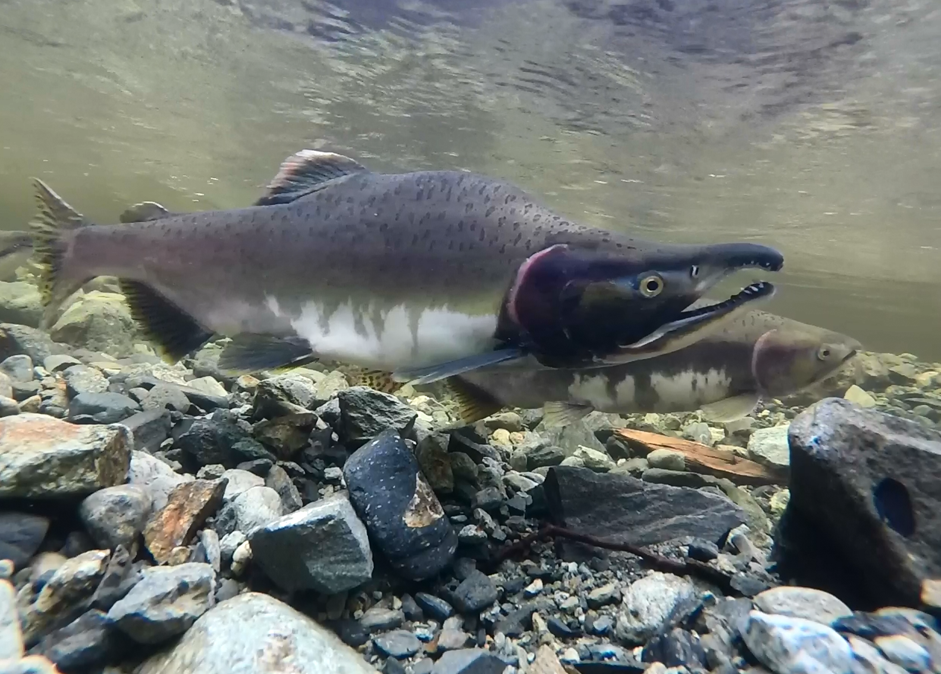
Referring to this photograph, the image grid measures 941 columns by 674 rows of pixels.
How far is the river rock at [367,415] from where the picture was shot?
3.03m

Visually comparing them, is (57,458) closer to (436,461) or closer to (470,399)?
(436,461)

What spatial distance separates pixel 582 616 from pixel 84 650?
1626 mm

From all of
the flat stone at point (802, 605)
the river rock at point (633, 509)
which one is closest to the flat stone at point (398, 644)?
the river rock at point (633, 509)

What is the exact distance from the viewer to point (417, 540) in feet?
7.55

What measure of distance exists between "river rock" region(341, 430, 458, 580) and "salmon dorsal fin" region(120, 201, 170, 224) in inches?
75.4

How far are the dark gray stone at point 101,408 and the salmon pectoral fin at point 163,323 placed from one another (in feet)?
1.08

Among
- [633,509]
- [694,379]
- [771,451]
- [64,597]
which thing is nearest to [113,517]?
[64,597]

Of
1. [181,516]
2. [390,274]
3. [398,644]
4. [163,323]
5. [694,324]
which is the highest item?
[694,324]

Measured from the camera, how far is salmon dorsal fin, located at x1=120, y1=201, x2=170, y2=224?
333cm

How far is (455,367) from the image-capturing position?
8.29 feet

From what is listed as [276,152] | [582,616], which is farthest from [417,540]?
[276,152]

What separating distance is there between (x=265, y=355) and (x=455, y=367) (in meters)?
1.02

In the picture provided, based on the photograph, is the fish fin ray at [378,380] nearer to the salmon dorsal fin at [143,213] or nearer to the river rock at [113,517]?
the river rock at [113,517]

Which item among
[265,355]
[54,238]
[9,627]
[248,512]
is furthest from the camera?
[54,238]
